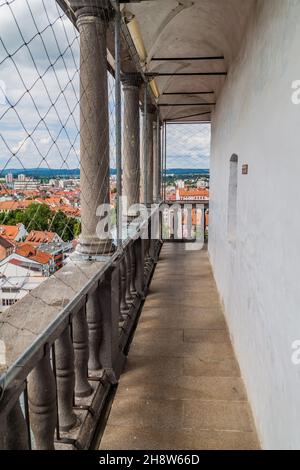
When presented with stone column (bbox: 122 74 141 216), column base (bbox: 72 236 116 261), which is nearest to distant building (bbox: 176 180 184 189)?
stone column (bbox: 122 74 141 216)

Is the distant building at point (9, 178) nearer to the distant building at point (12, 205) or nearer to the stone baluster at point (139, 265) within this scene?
the distant building at point (12, 205)

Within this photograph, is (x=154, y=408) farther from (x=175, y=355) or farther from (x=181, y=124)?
(x=181, y=124)

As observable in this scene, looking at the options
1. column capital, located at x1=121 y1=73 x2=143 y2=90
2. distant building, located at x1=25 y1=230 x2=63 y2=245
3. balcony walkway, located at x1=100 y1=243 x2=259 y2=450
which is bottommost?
balcony walkway, located at x1=100 y1=243 x2=259 y2=450

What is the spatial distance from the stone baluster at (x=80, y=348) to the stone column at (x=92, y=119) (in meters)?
0.56

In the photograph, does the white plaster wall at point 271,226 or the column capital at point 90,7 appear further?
the column capital at point 90,7

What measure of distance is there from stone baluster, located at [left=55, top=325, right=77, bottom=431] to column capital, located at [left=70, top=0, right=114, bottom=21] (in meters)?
1.99

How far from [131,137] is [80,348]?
3.66 metres

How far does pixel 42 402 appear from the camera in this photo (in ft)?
5.13

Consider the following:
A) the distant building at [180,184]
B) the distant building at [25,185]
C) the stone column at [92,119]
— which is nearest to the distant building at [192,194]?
the distant building at [180,184]

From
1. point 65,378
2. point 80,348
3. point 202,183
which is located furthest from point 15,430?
point 202,183

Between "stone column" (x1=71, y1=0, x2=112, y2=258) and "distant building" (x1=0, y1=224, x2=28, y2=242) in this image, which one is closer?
"distant building" (x1=0, y1=224, x2=28, y2=242)

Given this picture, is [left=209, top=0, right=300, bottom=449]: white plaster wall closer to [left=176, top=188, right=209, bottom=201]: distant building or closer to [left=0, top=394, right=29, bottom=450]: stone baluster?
[left=0, top=394, right=29, bottom=450]: stone baluster

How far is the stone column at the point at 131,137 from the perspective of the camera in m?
5.01

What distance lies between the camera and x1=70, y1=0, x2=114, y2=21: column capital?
2.45m
